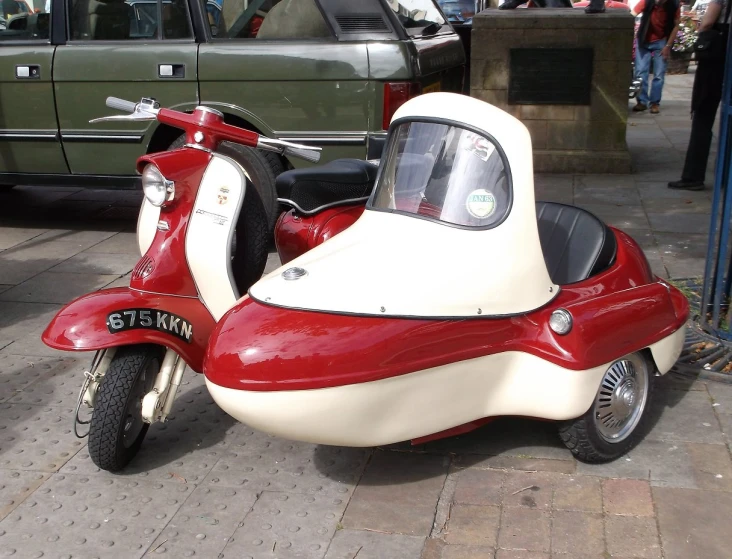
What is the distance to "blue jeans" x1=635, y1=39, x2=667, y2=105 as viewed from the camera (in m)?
13.0

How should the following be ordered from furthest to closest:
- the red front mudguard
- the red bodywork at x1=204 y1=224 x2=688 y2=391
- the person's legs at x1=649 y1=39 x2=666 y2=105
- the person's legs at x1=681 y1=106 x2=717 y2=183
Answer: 1. the person's legs at x1=649 y1=39 x2=666 y2=105
2. the person's legs at x1=681 y1=106 x2=717 y2=183
3. the red front mudguard
4. the red bodywork at x1=204 y1=224 x2=688 y2=391

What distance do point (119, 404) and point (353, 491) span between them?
0.99 m

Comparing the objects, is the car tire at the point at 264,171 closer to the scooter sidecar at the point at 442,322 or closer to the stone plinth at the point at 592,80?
the scooter sidecar at the point at 442,322

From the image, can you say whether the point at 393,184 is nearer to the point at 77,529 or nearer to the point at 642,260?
the point at 642,260

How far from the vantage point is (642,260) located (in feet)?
13.7

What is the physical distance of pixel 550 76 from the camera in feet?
29.6

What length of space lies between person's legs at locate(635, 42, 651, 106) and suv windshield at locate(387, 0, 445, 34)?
6.64 metres

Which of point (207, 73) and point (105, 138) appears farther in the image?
point (105, 138)

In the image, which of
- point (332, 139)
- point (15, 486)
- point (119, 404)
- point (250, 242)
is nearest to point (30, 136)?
point (332, 139)

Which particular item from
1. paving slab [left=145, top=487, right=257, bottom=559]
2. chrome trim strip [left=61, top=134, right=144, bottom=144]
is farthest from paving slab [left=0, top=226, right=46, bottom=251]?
paving slab [left=145, top=487, right=257, bottom=559]

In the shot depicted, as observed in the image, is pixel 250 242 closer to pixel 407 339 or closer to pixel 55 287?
pixel 407 339

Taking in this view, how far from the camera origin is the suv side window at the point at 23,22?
7.09 meters

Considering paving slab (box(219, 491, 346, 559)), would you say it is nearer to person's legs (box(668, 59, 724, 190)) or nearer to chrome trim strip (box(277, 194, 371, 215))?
chrome trim strip (box(277, 194, 371, 215))

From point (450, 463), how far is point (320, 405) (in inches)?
34.9
